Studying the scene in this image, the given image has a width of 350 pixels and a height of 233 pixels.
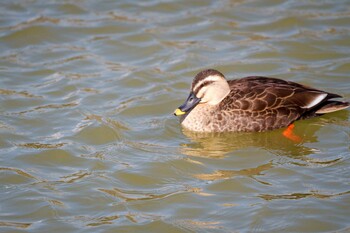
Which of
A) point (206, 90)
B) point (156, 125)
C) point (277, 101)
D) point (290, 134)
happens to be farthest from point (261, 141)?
point (156, 125)

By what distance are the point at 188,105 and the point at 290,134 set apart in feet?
4.96

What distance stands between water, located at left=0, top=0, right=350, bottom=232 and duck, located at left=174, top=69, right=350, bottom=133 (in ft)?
0.61

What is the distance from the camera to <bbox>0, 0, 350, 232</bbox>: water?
7234 millimetres

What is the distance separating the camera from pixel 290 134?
30.3ft

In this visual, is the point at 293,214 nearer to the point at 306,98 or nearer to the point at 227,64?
the point at 306,98

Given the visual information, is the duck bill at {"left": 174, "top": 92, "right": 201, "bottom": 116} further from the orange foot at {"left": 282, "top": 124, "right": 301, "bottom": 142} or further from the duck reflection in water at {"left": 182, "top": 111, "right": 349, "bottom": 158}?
the orange foot at {"left": 282, "top": 124, "right": 301, "bottom": 142}

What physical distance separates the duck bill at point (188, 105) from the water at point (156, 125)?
1.22 ft

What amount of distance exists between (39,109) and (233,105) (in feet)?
9.88

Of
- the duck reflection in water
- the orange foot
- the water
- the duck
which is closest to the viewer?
the water

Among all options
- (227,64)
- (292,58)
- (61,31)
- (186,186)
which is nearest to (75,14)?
(61,31)

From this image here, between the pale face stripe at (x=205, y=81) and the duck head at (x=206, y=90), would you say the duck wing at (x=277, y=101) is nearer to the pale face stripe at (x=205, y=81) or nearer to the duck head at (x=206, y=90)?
the duck head at (x=206, y=90)

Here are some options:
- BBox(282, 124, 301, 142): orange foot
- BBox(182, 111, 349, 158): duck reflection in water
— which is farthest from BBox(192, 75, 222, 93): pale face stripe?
BBox(282, 124, 301, 142): orange foot

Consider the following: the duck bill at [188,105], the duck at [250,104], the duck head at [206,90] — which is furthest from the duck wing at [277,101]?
the duck bill at [188,105]

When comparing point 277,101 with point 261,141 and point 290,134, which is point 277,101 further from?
point 261,141
